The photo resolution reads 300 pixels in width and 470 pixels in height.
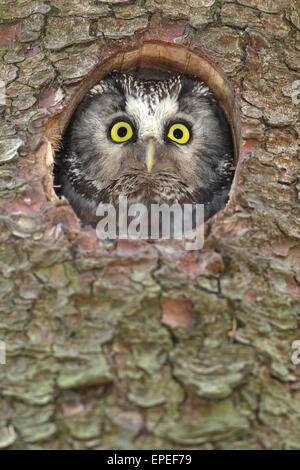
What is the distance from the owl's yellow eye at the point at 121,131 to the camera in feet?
8.32

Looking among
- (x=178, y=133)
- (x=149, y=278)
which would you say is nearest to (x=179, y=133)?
(x=178, y=133)

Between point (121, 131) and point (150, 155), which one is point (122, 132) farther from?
point (150, 155)

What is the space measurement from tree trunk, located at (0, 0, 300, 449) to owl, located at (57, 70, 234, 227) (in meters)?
0.35

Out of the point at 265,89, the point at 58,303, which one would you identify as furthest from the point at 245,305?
the point at 265,89

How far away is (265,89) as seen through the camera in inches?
80.0

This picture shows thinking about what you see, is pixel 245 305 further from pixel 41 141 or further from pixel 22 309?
pixel 41 141

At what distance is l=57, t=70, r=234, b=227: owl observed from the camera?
2.45 m

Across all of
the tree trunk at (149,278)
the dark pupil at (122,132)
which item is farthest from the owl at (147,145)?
the tree trunk at (149,278)

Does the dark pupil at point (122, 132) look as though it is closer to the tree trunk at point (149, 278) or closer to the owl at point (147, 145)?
the owl at point (147, 145)

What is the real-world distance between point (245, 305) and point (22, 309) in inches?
28.1

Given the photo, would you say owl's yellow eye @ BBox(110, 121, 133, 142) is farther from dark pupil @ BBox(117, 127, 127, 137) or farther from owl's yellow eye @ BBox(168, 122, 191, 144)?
owl's yellow eye @ BBox(168, 122, 191, 144)

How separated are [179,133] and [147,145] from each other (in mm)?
236

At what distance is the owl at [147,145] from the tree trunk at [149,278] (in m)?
0.35
